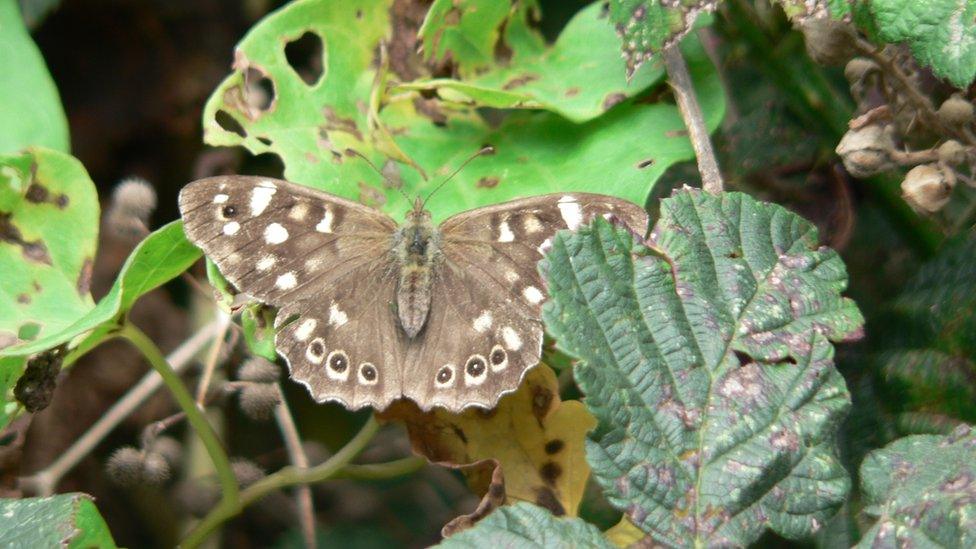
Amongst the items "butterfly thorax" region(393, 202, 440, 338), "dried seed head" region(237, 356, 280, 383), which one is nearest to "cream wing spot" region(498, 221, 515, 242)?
"butterfly thorax" region(393, 202, 440, 338)

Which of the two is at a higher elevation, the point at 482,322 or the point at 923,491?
the point at 482,322

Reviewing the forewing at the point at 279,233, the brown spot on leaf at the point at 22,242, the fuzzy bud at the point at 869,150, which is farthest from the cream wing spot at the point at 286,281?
the fuzzy bud at the point at 869,150

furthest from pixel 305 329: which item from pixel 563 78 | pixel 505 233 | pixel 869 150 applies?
pixel 869 150

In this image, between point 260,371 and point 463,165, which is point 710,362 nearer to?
point 463,165

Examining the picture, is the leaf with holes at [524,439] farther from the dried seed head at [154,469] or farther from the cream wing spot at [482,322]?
the dried seed head at [154,469]

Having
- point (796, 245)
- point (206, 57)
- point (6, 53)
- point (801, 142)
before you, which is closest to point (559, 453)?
point (796, 245)

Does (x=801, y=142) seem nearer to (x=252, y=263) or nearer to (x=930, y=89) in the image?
(x=930, y=89)

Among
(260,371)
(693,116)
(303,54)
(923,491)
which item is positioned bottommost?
(923,491)
